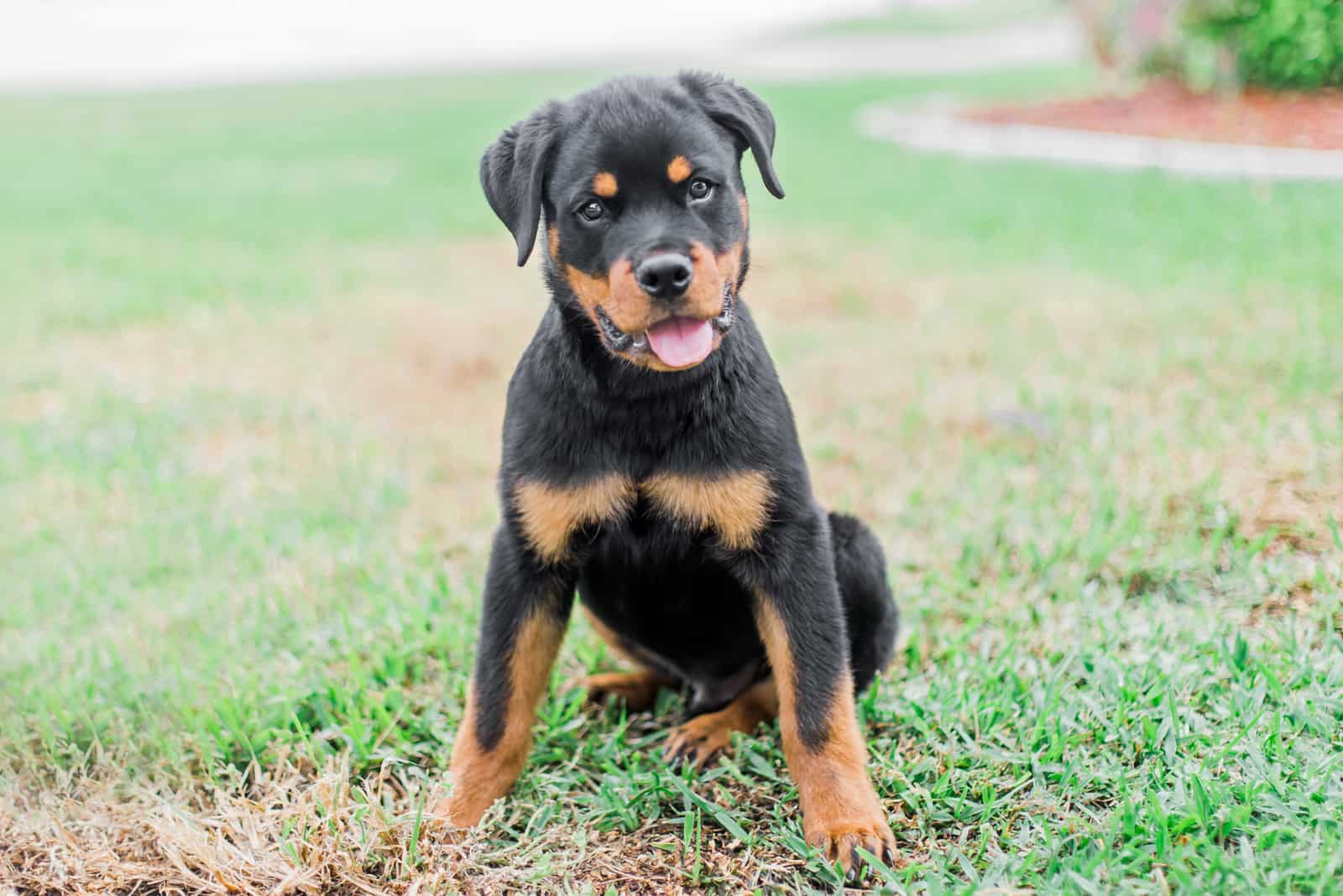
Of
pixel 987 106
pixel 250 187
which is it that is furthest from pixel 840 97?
pixel 250 187

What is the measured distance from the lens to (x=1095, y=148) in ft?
39.0

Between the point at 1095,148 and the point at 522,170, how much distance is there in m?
10.4

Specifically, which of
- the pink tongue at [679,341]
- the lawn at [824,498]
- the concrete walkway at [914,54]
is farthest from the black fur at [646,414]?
the concrete walkway at [914,54]

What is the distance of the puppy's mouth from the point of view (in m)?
2.65

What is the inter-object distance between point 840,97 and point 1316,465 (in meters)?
17.1

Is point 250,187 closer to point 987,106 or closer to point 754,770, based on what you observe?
point 987,106

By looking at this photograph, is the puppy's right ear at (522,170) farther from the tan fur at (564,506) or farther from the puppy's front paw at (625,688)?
the puppy's front paw at (625,688)

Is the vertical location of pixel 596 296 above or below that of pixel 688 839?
above

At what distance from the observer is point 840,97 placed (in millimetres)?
20266

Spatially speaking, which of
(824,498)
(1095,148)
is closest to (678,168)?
(824,498)

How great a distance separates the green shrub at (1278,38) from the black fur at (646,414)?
564 centimetres

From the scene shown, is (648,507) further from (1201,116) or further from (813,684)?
(1201,116)

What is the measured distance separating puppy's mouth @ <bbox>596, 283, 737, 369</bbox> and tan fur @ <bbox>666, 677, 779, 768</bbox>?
1016 millimetres

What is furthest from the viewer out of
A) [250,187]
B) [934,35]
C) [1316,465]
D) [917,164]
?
[934,35]
